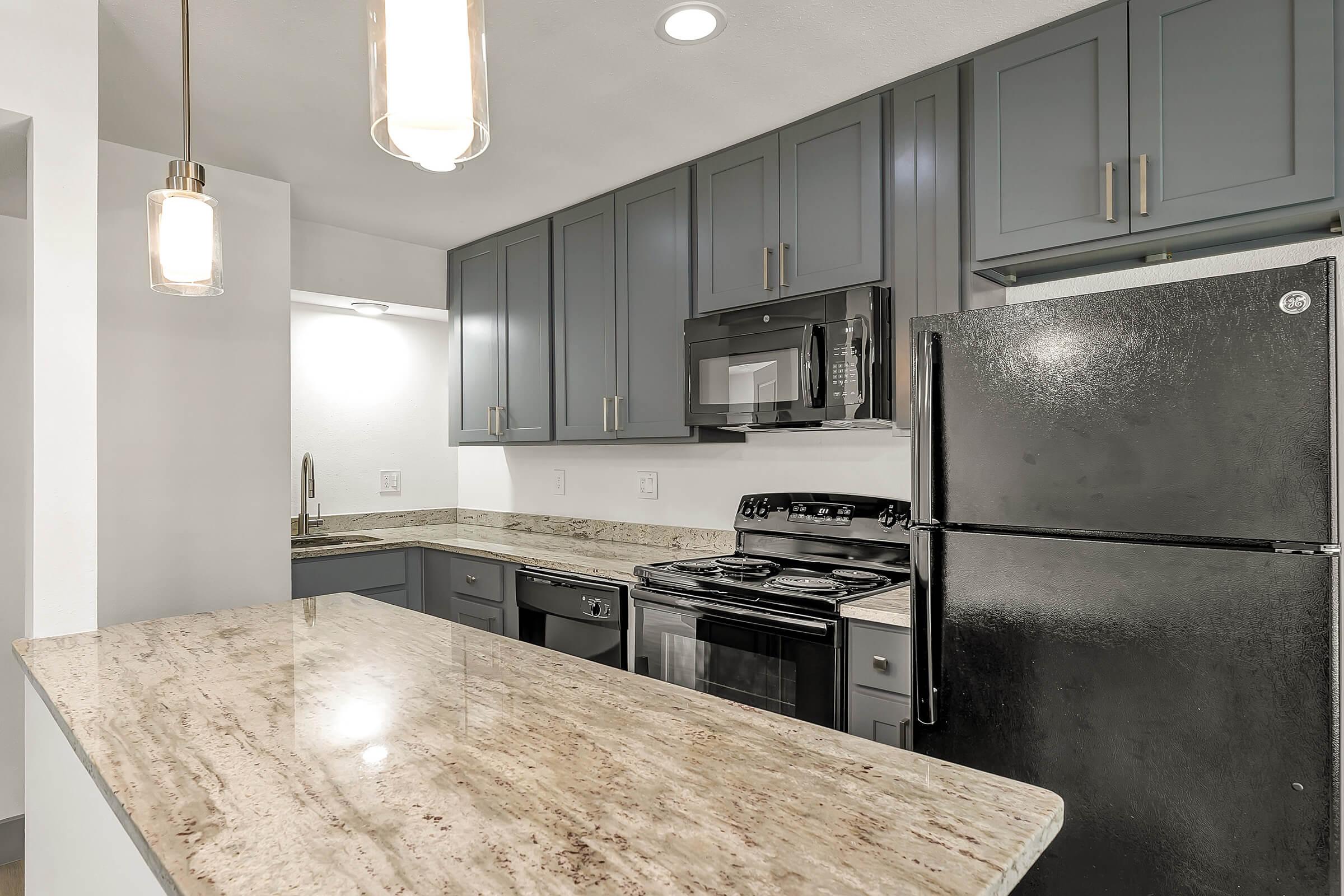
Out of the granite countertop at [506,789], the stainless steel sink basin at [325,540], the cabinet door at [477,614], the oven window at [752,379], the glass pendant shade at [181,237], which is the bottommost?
the cabinet door at [477,614]

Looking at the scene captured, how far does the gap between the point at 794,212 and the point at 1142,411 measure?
4.39 ft

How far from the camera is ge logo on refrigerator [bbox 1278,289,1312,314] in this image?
50.0 inches

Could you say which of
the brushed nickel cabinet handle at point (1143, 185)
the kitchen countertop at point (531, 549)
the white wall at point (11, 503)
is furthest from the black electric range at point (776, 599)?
the white wall at point (11, 503)

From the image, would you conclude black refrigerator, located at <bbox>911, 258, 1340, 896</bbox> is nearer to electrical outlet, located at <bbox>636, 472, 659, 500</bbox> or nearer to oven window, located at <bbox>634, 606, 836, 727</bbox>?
oven window, located at <bbox>634, 606, 836, 727</bbox>

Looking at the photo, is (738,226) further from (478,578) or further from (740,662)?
(478,578)

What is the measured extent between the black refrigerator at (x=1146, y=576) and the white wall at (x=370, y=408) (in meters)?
3.16

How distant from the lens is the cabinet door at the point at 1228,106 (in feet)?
4.99

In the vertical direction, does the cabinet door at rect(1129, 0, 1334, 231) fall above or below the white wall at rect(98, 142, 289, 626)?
above

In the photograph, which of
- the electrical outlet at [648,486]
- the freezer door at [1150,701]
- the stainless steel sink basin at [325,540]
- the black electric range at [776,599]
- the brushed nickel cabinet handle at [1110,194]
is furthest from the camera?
the stainless steel sink basin at [325,540]

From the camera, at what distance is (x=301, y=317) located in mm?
3781

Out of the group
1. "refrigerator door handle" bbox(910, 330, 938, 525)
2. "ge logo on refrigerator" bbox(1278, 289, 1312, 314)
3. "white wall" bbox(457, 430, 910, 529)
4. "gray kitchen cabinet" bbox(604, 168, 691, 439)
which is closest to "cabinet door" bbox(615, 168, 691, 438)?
"gray kitchen cabinet" bbox(604, 168, 691, 439)

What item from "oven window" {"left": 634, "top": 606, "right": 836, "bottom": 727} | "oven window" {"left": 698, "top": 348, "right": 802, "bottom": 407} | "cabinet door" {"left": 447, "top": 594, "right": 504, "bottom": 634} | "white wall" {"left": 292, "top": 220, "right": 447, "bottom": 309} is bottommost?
"cabinet door" {"left": 447, "top": 594, "right": 504, "bottom": 634}

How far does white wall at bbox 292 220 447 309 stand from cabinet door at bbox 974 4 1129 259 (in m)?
2.89

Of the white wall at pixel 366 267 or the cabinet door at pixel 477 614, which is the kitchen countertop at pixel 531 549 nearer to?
the cabinet door at pixel 477 614
